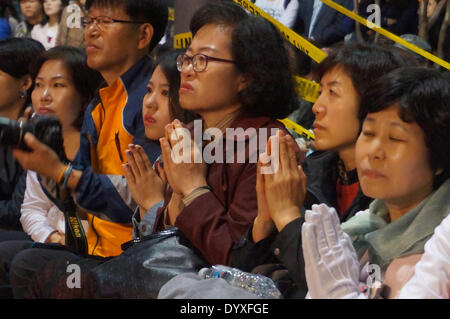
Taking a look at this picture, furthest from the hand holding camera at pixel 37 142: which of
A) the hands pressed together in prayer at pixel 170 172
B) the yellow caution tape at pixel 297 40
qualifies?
the yellow caution tape at pixel 297 40

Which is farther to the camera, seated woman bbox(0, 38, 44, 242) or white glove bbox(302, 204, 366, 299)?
seated woman bbox(0, 38, 44, 242)

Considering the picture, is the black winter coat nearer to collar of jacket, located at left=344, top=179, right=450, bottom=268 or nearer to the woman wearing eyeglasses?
the woman wearing eyeglasses

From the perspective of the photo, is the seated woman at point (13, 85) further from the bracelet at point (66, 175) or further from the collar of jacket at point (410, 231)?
the collar of jacket at point (410, 231)

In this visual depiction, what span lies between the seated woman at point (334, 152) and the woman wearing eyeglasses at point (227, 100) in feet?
0.44

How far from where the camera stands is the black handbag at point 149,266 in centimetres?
203

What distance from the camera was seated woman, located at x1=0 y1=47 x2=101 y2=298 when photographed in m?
3.01

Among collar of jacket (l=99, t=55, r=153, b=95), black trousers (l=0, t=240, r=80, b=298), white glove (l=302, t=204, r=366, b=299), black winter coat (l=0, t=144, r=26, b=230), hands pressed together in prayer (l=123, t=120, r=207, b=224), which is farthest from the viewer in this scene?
black winter coat (l=0, t=144, r=26, b=230)

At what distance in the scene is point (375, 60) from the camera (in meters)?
2.18

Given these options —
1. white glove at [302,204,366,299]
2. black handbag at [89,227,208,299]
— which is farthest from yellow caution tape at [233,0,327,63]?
white glove at [302,204,366,299]

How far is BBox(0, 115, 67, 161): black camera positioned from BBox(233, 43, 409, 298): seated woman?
0.65 metres

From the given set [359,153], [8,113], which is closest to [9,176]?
[8,113]

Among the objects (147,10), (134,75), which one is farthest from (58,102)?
(147,10)

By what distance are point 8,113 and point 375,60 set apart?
1905 millimetres

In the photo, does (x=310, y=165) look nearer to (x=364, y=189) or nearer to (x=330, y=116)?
(x=330, y=116)
